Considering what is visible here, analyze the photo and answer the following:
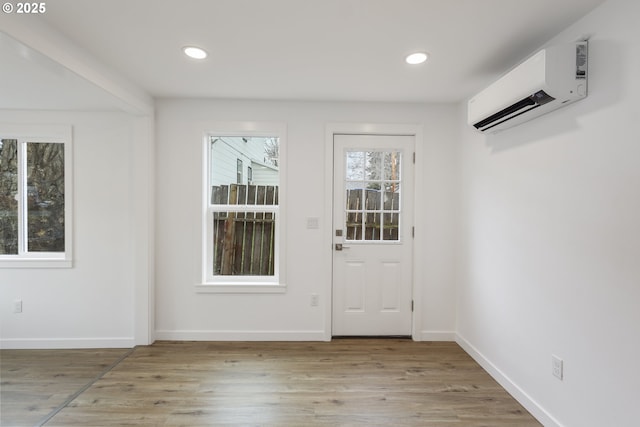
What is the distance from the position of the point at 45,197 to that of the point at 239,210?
189 centimetres

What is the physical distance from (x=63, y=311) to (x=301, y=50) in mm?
3200

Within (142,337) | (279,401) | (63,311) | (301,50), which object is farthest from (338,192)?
(63,311)

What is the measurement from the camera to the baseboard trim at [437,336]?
302cm

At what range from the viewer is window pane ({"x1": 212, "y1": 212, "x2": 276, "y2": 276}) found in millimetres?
3100

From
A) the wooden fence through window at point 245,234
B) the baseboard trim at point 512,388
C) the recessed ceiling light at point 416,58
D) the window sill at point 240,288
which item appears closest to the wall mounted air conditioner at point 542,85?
the recessed ceiling light at point 416,58

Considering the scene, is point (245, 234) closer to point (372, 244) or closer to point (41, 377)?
point (372, 244)

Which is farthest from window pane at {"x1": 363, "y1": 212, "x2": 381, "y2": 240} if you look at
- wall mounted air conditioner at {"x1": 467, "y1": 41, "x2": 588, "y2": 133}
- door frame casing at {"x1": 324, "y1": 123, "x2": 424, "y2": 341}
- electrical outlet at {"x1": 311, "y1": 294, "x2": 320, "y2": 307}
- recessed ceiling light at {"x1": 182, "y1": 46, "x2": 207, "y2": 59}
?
recessed ceiling light at {"x1": 182, "y1": 46, "x2": 207, "y2": 59}

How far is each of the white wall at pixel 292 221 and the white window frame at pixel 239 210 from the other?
0.18 feet

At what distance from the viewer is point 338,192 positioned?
A: 3029 mm

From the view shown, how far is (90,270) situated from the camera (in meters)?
2.93

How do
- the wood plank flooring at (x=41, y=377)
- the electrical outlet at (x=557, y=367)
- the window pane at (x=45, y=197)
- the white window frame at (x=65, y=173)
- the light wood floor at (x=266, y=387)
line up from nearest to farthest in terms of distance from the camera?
1. the electrical outlet at (x=557, y=367)
2. the light wood floor at (x=266, y=387)
3. the wood plank flooring at (x=41, y=377)
4. the white window frame at (x=65, y=173)
5. the window pane at (x=45, y=197)

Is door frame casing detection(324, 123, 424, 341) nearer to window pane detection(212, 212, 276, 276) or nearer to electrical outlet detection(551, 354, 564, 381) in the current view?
window pane detection(212, 212, 276, 276)

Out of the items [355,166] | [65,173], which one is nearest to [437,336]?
[355,166]

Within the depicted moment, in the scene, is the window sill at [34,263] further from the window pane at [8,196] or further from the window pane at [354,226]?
the window pane at [354,226]
